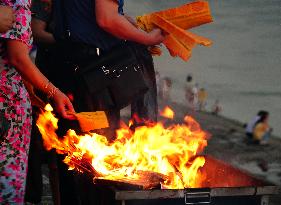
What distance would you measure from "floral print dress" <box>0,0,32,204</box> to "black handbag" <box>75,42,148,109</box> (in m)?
0.62

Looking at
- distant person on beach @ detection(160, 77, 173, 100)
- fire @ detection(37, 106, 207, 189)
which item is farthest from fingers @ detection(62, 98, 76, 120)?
distant person on beach @ detection(160, 77, 173, 100)

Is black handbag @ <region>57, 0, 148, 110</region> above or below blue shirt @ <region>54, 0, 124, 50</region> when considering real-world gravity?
below

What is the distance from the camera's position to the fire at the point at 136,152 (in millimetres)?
3645

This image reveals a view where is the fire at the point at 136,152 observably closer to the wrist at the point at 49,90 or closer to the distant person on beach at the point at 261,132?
the wrist at the point at 49,90

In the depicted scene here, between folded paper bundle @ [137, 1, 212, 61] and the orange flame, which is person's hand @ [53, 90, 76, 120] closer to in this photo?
the orange flame

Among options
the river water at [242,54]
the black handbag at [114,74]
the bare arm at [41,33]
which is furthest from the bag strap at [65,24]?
the river water at [242,54]

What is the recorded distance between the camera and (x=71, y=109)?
3502mm

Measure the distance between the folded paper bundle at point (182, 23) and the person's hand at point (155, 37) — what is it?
32mm

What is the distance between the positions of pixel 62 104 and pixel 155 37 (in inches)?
37.9

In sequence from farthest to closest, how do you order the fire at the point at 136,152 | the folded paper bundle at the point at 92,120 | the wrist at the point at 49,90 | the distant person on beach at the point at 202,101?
1. the distant person on beach at the point at 202,101
2. the fire at the point at 136,152
3. the folded paper bundle at the point at 92,120
4. the wrist at the point at 49,90

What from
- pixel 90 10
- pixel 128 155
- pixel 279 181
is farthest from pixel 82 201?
pixel 279 181

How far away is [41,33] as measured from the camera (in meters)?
4.22

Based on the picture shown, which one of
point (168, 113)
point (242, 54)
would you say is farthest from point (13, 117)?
point (242, 54)

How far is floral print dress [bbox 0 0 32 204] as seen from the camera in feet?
10.6
